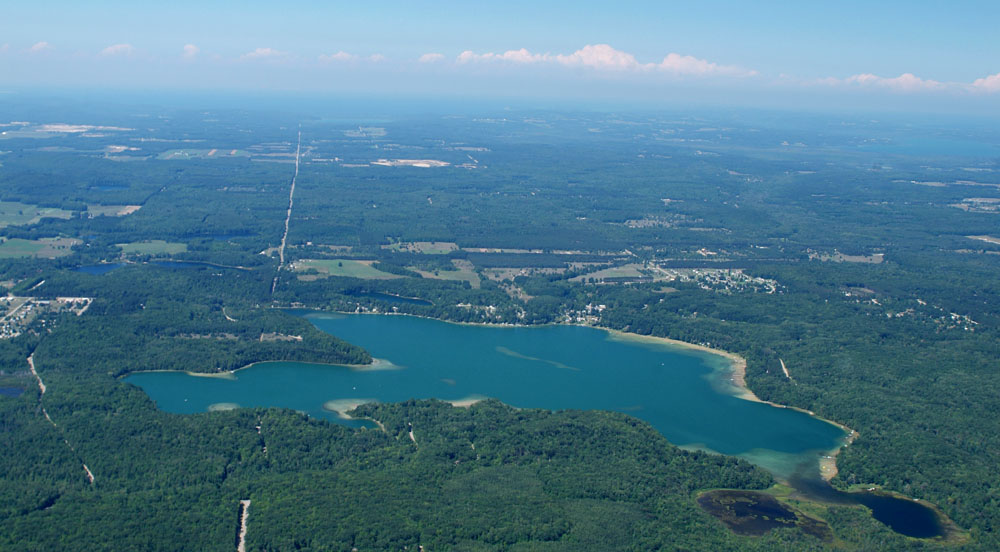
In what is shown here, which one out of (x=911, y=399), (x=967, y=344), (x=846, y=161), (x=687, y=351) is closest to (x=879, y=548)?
(x=911, y=399)


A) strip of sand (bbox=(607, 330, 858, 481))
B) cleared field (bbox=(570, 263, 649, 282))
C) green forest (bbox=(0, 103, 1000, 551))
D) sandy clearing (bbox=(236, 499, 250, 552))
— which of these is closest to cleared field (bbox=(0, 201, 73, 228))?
green forest (bbox=(0, 103, 1000, 551))

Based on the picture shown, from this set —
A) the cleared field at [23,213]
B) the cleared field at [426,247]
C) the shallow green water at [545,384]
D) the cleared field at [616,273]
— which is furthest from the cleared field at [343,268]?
the cleared field at [23,213]

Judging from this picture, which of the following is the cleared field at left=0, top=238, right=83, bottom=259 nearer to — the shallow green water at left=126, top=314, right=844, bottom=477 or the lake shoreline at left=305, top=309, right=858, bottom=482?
the lake shoreline at left=305, top=309, right=858, bottom=482

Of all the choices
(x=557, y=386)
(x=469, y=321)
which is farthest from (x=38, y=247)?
(x=557, y=386)

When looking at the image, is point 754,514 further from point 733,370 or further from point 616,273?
point 616,273

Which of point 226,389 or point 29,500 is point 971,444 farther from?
point 29,500
